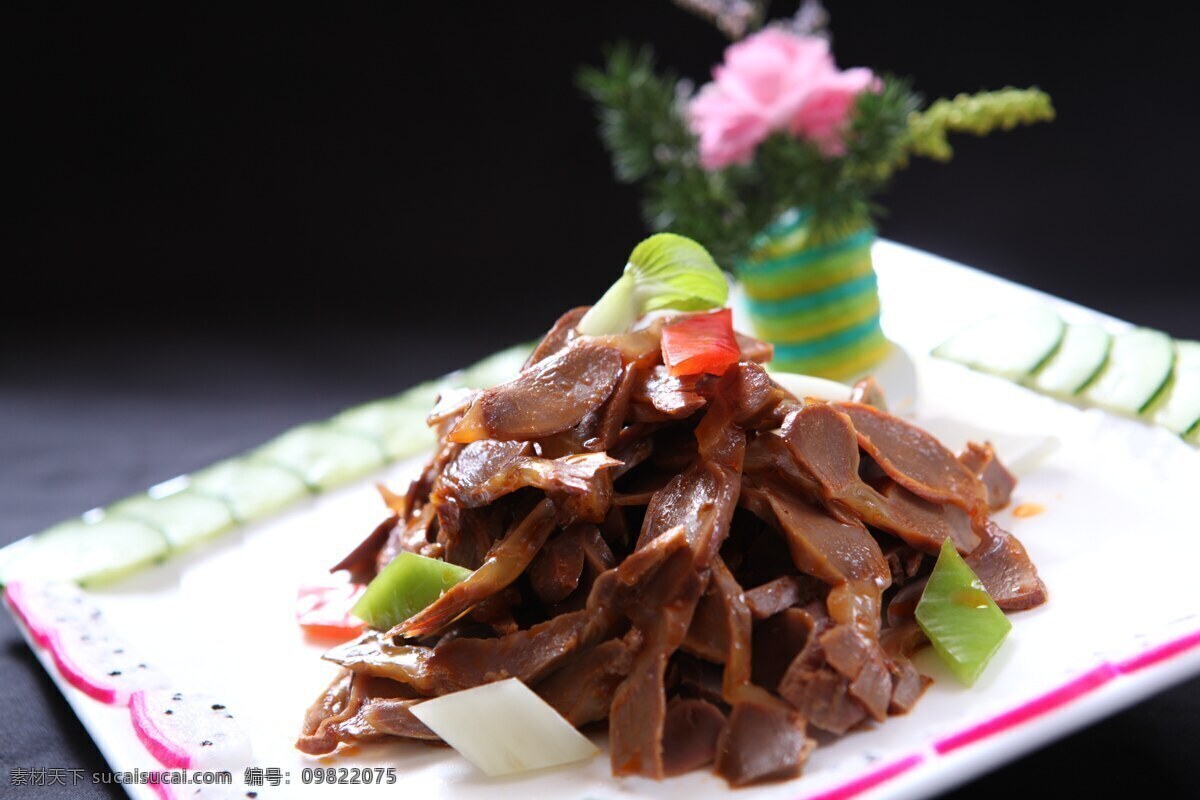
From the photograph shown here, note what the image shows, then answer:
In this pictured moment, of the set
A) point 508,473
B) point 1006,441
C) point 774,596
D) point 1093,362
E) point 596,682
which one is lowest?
point 1006,441

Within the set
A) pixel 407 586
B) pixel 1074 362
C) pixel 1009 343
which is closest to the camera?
pixel 407 586

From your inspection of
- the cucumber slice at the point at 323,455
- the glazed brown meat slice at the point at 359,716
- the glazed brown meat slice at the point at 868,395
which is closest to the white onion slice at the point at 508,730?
the glazed brown meat slice at the point at 359,716

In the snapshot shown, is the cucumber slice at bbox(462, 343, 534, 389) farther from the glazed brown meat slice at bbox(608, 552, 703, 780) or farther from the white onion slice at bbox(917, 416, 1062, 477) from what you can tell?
the glazed brown meat slice at bbox(608, 552, 703, 780)

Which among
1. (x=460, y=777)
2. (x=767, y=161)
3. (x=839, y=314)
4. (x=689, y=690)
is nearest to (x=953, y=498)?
(x=689, y=690)

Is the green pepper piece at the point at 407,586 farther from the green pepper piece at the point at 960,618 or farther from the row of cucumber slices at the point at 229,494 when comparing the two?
the row of cucumber slices at the point at 229,494

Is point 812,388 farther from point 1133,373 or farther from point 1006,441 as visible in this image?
point 1133,373

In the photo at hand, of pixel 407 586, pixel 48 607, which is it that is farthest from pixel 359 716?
pixel 48 607
